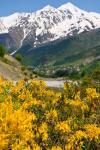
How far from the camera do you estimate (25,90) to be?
842 inches

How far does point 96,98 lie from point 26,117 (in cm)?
1039

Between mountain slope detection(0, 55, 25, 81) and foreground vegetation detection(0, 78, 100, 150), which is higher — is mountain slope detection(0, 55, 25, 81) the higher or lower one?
the higher one

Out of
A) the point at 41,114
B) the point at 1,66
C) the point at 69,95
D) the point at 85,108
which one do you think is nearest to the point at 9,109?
the point at 41,114

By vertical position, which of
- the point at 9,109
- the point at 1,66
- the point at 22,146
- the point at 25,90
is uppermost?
the point at 1,66

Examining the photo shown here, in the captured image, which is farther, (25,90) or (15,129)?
(25,90)

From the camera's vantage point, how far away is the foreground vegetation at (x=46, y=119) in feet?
40.0

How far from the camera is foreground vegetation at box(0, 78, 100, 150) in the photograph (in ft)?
40.0

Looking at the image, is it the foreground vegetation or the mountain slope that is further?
the mountain slope

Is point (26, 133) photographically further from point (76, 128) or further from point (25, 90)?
point (25, 90)

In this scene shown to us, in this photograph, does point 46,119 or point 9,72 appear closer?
point 46,119

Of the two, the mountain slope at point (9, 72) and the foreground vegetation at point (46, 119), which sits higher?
the mountain slope at point (9, 72)

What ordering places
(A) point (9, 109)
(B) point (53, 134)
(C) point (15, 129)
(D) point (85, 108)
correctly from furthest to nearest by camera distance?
1. (D) point (85, 108)
2. (B) point (53, 134)
3. (A) point (9, 109)
4. (C) point (15, 129)

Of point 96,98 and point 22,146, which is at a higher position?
point 96,98

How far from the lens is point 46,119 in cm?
1948
